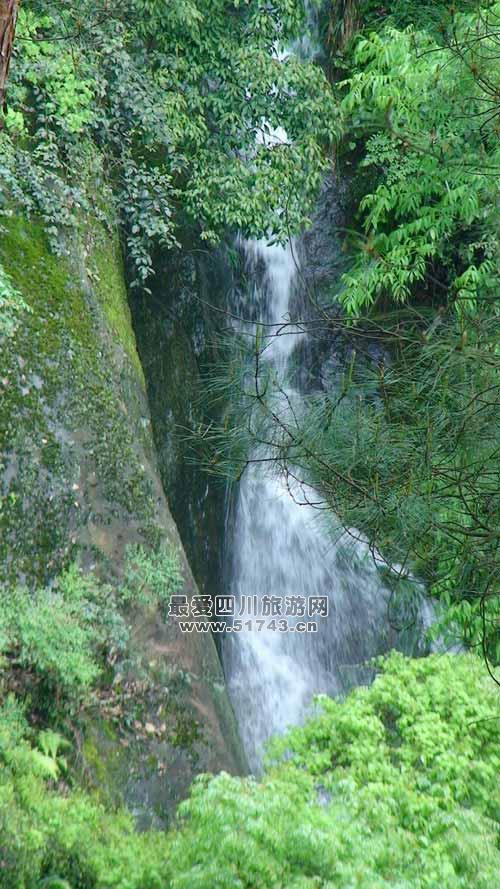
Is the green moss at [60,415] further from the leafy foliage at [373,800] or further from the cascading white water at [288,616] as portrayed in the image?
the cascading white water at [288,616]

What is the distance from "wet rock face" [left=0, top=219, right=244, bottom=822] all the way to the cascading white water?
2123 mm

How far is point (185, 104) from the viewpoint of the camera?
693 cm

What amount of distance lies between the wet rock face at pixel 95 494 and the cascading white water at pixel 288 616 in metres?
2.12

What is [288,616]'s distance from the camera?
27.0 feet

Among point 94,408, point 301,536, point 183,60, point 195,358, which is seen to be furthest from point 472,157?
point 301,536

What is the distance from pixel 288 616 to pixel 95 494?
3.69 metres

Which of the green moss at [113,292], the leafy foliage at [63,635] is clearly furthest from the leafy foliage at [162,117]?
the leafy foliage at [63,635]

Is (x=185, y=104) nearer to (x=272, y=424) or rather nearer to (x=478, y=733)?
(x=272, y=424)

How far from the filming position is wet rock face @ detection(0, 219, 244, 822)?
454cm

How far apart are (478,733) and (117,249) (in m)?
4.67

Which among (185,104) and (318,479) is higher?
(185,104)

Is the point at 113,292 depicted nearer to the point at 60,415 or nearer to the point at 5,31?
the point at 60,415

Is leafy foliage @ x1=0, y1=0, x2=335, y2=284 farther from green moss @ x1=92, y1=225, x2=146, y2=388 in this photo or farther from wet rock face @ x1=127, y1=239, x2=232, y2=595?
wet rock face @ x1=127, y1=239, x2=232, y2=595

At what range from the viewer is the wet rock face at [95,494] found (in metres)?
4.54
